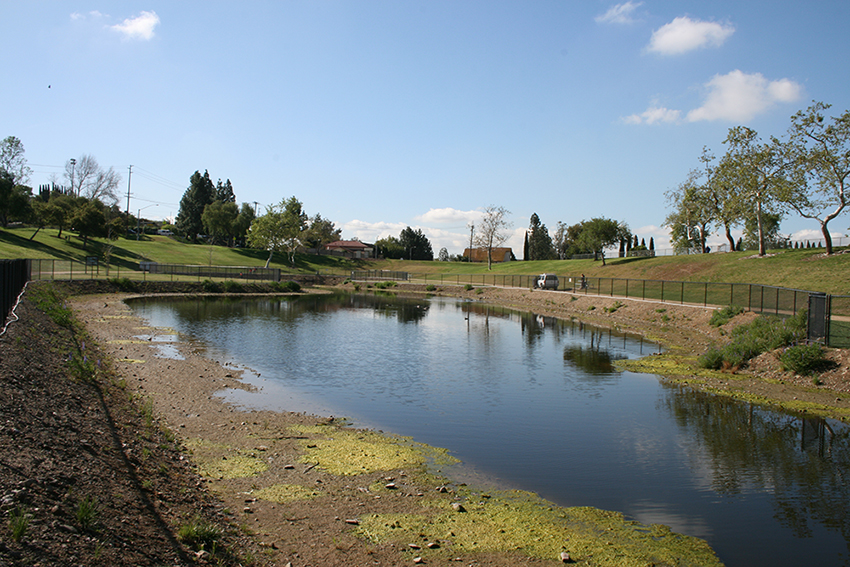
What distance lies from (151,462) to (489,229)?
401ft

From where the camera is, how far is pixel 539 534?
8.24 m

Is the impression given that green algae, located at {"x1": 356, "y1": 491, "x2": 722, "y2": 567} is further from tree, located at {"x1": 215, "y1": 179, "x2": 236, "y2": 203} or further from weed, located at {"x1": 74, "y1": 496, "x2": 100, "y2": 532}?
tree, located at {"x1": 215, "y1": 179, "x2": 236, "y2": 203}

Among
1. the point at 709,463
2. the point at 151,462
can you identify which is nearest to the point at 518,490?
the point at 709,463

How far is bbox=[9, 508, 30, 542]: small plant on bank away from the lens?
210 inches

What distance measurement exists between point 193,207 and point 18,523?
13602cm

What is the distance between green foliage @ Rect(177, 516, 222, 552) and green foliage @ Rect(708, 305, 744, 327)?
1284 inches

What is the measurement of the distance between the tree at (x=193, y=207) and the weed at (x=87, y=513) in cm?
13152

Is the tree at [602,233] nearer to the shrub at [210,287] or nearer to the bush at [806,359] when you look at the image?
the shrub at [210,287]

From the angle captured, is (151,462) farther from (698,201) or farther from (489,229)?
(489,229)

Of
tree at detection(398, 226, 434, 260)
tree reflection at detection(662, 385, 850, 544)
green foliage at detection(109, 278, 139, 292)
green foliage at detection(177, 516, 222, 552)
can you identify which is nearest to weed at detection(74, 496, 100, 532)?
green foliage at detection(177, 516, 222, 552)

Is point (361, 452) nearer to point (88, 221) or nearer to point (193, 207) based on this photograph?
point (88, 221)

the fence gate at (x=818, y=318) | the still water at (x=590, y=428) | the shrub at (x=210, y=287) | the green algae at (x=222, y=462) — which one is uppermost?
the fence gate at (x=818, y=318)

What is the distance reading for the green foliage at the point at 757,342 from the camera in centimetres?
2147

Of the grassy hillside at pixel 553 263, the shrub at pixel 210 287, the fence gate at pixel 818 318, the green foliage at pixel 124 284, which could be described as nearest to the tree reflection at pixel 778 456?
the fence gate at pixel 818 318
